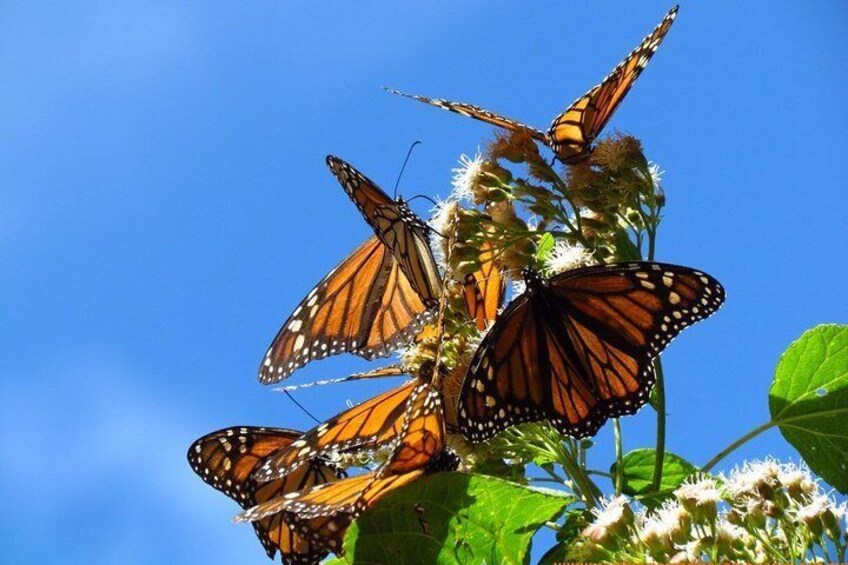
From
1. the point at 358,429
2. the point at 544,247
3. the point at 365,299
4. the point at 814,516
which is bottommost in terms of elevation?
the point at 814,516

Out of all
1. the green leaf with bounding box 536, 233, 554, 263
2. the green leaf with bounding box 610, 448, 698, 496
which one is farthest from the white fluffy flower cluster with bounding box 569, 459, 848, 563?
the green leaf with bounding box 536, 233, 554, 263

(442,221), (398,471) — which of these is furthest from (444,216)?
(398,471)

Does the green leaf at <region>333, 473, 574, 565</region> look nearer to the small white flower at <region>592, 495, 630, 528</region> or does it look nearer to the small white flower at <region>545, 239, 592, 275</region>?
the small white flower at <region>592, 495, 630, 528</region>

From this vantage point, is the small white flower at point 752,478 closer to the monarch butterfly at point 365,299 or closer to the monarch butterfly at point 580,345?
Answer: the monarch butterfly at point 580,345

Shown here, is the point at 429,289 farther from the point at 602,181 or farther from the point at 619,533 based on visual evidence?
the point at 619,533

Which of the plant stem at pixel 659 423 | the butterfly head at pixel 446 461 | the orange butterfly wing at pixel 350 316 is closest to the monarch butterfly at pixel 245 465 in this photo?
the orange butterfly wing at pixel 350 316

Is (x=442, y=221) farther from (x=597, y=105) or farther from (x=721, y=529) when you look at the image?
(x=721, y=529)
